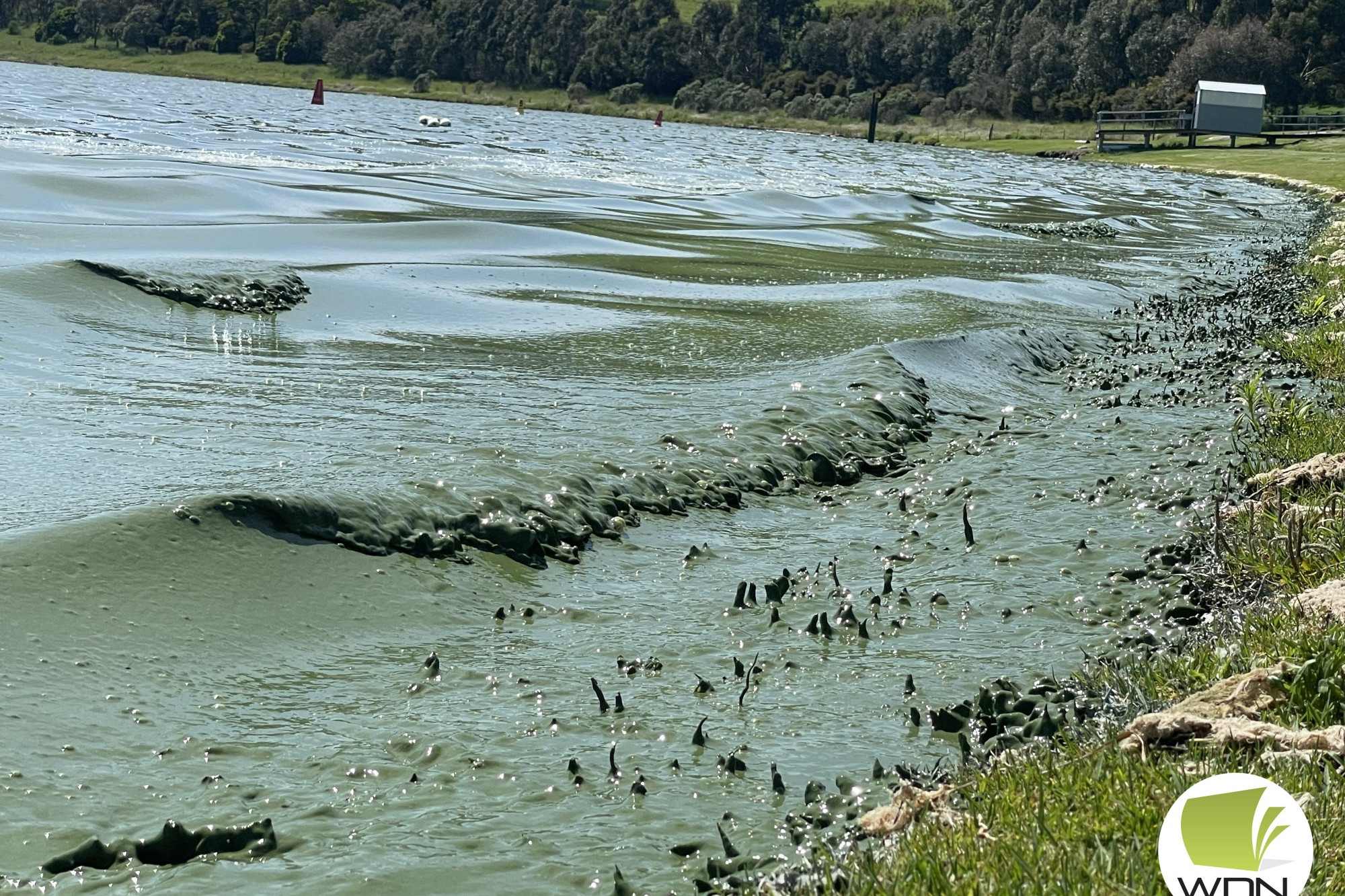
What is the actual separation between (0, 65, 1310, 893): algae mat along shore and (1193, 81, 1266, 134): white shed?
248 ft

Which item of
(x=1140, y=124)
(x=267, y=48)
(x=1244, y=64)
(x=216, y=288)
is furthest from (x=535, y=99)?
(x=216, y=288)

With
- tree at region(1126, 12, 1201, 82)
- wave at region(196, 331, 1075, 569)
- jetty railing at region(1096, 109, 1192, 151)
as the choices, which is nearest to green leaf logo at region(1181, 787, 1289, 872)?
wave at region(196, 331, 1075, 569)

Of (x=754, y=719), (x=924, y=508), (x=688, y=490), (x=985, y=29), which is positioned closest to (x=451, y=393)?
(x=688, y=490)

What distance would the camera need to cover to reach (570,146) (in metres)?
74.0

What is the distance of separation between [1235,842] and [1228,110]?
97.9m

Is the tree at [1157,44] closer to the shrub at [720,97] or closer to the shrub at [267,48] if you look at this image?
the shrub at [720,97]

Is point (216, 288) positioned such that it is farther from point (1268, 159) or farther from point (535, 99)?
point (535, 99)

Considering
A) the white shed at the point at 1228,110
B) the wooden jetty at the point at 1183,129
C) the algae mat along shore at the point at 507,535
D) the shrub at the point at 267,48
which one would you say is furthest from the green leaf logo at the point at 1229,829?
the shrub at the point at 267,48

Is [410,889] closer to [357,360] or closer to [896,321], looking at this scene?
[357,360]

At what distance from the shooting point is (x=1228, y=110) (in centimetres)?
9275

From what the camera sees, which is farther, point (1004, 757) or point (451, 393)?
point (451, 393)

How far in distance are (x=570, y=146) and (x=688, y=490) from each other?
64.9m

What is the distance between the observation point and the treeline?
385 feet

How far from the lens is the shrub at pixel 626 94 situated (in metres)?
170
